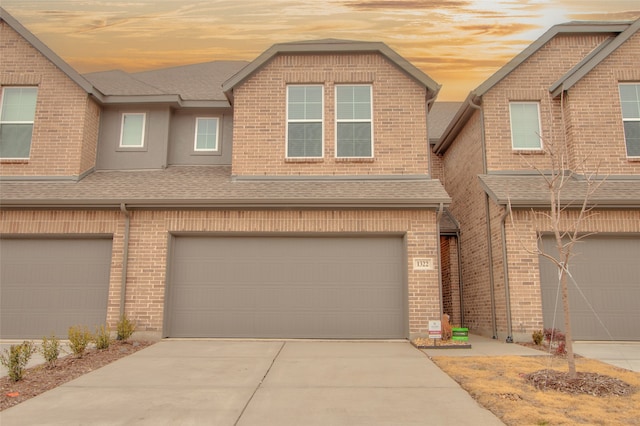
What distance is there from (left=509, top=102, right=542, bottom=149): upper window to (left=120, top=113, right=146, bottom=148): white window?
33.4 feet

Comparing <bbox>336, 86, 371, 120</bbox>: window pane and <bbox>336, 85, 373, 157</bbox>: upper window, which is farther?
<bbox>336, 86, 371, 120</bbox>: window pane

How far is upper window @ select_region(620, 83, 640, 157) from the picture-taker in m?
11.4

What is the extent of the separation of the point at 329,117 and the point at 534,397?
806 cm

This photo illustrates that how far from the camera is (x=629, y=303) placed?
10.1m

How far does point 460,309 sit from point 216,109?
920 cm

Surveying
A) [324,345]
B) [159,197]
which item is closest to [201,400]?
[324,345]

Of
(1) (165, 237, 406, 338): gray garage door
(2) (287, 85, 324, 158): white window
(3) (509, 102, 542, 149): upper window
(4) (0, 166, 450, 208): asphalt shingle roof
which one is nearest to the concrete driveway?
(1) (165, 237, 406, 338): gray garage door

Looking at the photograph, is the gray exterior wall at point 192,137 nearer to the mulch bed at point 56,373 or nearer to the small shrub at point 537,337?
the mulch bed at point 56,373

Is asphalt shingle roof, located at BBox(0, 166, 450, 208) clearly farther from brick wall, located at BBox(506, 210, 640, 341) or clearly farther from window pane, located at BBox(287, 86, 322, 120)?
brick wall, located at BBox(506, 210, 640, 341)

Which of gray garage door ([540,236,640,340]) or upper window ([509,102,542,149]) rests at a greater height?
upper window ([509,102,542,149])

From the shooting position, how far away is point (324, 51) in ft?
38.2

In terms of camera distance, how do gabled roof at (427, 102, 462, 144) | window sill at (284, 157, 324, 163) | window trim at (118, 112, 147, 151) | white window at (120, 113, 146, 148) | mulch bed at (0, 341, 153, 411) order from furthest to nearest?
gabled roof at (427, 102, 462, 144) < white window at (120, 113, 146, 148) < window trim at (118, 112, 147, 151) < window sill at (284, 157, 324, 163) < mulch bed at (0, 341, 153, 411)

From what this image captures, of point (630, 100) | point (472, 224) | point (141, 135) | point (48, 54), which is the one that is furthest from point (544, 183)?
point (48, 54)

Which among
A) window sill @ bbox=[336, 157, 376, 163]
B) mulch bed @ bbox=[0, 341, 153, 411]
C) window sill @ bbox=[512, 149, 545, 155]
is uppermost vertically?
window sill @ bbox=[512, 149, 545, 155]
